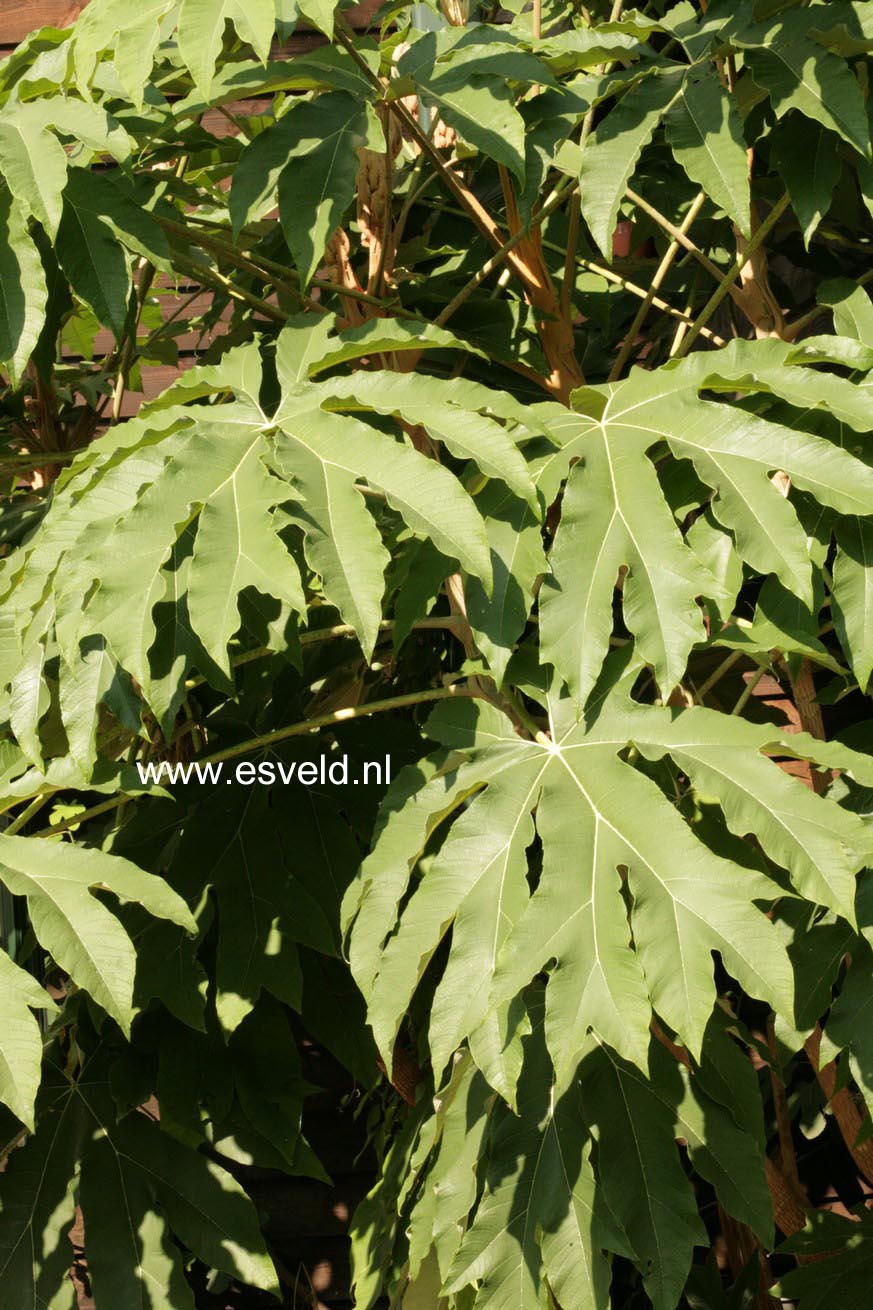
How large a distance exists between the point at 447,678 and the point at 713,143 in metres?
0.64

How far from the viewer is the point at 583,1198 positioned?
124 cm

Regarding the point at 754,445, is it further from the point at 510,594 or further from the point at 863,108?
the point at 863,108

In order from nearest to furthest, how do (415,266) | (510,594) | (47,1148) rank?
(510,594), (47,1148), (415,266)

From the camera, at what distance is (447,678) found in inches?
61.0

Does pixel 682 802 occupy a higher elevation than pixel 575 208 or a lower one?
lower

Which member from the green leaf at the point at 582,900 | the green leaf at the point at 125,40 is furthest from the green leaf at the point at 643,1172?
the green leaf at the point at 125,40

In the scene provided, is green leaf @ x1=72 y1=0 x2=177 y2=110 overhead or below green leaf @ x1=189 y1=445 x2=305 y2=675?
overhead

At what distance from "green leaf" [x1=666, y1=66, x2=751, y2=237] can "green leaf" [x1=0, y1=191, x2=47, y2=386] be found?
619 millimetres

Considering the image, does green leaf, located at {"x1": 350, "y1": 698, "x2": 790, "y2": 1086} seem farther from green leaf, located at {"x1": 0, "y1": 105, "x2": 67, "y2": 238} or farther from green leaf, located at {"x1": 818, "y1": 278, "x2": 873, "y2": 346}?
green leaf, located at {"x1": 0, "y1": 105, "x2": 67, "y2": 238}

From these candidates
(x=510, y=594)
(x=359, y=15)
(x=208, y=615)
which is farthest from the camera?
(x=359, y=15)

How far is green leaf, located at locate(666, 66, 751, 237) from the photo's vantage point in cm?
127


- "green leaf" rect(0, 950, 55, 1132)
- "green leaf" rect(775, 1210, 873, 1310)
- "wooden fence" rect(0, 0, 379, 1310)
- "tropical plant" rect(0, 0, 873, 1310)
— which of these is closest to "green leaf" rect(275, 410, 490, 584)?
"tropical plant" rect(0, 0, 873, 1310)

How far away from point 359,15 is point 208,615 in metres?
2.08

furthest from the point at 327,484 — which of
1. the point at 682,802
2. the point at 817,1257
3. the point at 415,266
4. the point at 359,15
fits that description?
the point at 359,15
